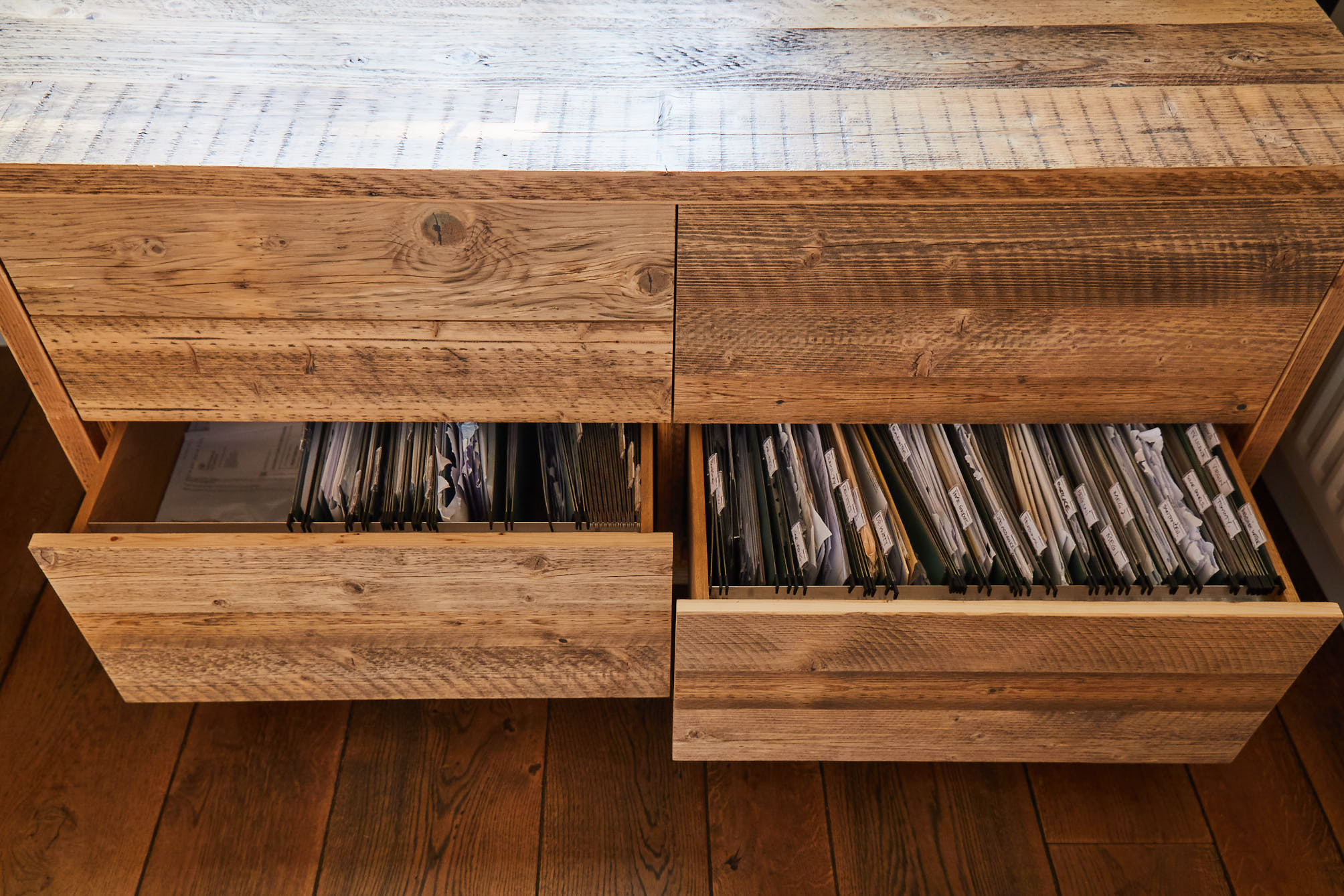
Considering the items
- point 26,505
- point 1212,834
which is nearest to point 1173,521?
point 1212,834

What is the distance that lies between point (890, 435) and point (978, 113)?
363 millimetres

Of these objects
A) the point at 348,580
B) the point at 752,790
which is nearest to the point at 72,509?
the point at 348,580

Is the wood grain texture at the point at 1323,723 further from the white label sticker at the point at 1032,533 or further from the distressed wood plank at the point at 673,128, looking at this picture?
the distressed wood plank at the point at 673,128

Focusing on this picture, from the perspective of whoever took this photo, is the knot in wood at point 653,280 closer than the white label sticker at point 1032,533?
Yes

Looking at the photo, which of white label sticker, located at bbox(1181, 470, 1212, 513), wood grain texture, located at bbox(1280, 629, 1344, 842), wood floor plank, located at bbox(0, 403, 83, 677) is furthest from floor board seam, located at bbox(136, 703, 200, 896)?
wood grain texture, located at bbox(1280, 629, 1344, 842)

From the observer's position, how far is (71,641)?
134 cm

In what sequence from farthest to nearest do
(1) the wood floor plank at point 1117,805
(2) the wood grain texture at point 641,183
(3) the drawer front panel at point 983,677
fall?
(1) the wood floor plank at point 1117,805 → (3) the drawer front panel at point 983,677 → (2) the wood grain texture at point 641,183

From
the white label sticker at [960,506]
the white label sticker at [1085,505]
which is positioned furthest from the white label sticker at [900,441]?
the white label sticker at [1085,505]

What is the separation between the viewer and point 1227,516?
1044mm

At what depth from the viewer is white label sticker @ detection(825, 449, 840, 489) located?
110cm

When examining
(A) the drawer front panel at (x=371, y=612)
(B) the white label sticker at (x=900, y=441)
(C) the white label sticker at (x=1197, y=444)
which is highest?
(C) the white label sticker at (x=1197, y=444)

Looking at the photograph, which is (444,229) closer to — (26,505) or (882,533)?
(882,533)

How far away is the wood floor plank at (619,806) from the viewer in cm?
114

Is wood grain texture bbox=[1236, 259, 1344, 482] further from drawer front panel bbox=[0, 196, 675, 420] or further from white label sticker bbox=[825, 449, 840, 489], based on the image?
drawer front panel bbox=[0, 196, 675, 420]
